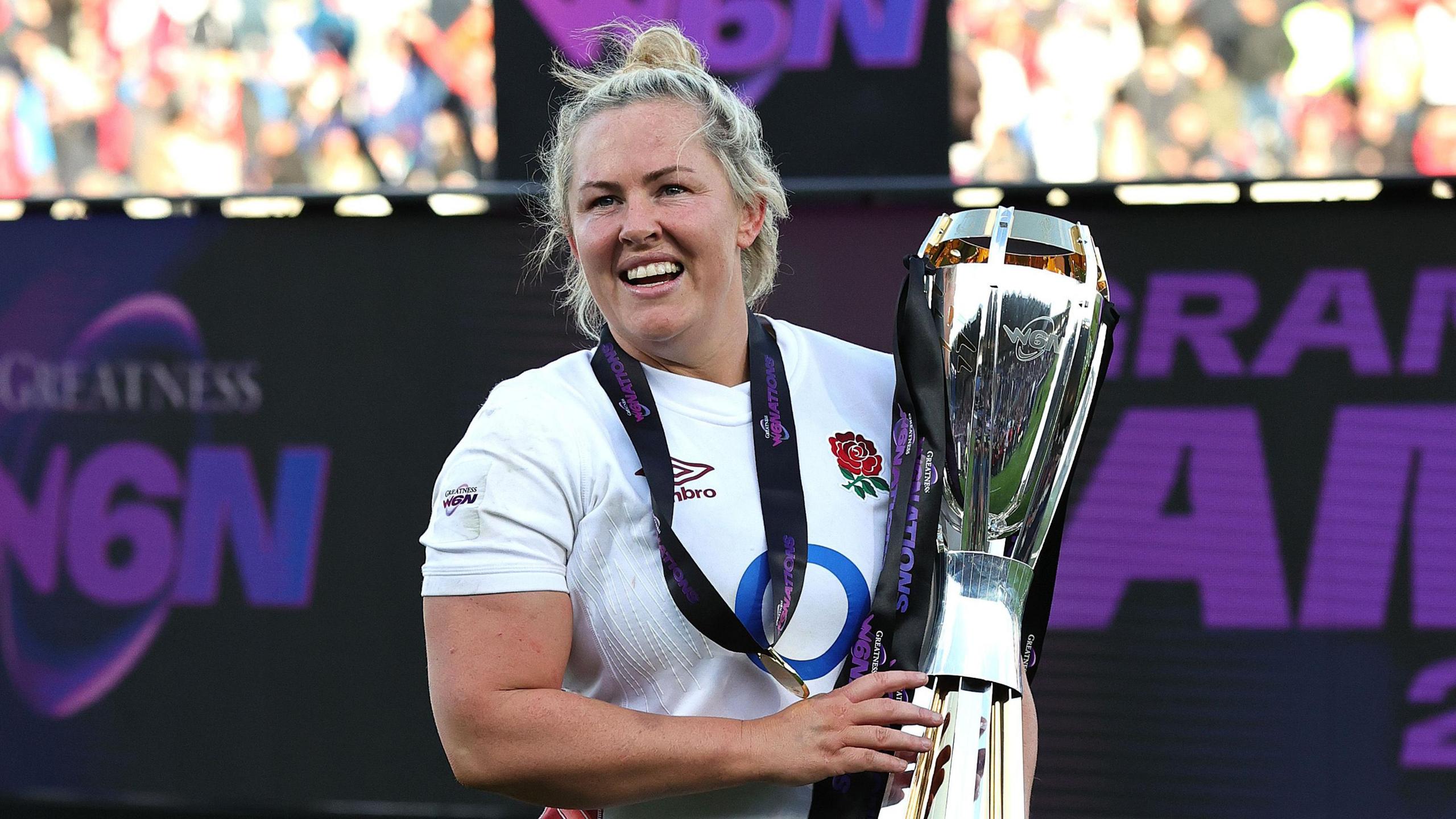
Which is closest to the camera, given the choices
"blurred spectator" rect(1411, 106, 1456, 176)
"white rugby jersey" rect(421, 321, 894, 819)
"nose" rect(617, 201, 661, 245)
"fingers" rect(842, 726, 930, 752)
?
"fingers" rect(842, 726, 930, 752)

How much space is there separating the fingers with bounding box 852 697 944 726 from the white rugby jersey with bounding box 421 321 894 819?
0.16m

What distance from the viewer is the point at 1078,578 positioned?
12.4ft

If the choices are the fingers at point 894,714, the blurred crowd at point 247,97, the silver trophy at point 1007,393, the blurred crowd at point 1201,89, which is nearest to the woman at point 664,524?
the fingers at point 894,714

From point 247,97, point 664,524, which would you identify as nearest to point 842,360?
point 664,524

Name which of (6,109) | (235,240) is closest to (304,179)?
(235,240)

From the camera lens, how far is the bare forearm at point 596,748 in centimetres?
138

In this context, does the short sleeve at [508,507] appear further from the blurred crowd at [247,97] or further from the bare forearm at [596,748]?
the blurred crowd at [247,97]

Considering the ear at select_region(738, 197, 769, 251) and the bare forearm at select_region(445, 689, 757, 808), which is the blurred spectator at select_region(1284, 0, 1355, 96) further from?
the bare forearm at select_region(445, 689, 757, 808)

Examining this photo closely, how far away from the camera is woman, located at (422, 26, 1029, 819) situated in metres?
1.39

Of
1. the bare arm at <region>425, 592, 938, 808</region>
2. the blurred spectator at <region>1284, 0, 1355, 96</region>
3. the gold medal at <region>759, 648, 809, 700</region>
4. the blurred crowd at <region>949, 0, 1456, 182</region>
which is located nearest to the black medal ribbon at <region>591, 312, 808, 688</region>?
the gold medal at <region>759, 648, 809, 700</region>

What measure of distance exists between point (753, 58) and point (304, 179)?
1294 millimetres

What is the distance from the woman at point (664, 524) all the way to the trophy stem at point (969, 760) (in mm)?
32

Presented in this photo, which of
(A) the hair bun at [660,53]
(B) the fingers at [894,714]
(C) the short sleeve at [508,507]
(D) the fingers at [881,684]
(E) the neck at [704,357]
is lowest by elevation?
(B) the fingers at [894,714]

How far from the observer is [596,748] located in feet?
4.54
